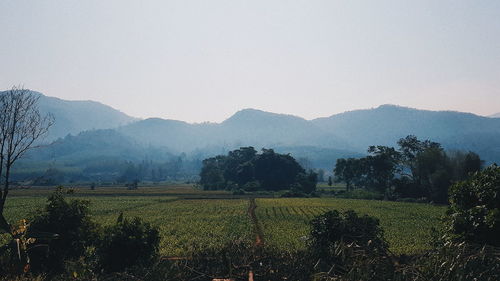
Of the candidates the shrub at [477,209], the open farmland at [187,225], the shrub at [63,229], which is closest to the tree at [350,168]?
the open farmland at [187,225]

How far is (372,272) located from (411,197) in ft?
270

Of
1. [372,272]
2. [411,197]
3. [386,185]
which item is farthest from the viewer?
[386,185]

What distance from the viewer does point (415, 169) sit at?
283ft

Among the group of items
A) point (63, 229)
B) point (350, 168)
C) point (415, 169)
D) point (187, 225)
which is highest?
point (350, 168)

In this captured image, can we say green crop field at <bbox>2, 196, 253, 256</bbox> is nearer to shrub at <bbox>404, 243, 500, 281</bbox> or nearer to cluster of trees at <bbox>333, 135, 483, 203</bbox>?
shrub at <bbox>404, 243, 500, 281</bbox>

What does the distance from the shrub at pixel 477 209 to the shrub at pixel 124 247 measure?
1168 cm

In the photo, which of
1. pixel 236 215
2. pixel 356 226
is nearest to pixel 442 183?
pixel 236 215

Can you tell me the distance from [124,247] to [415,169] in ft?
266

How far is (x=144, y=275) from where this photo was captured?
385 inches

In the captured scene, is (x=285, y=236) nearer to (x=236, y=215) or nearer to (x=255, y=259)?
(x=236, y=215)

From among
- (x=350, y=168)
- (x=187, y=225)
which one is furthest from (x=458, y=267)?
(x=350, y=168)

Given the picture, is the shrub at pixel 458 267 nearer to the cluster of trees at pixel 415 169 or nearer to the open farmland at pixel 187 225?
the open farmland at pixel 187 225

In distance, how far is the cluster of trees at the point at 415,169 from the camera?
74.6 metres

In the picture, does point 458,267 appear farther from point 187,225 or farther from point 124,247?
point 187,225
